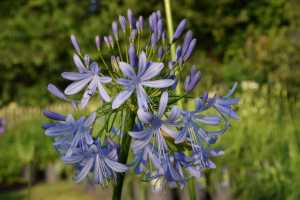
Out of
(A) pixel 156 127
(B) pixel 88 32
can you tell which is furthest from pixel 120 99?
(B) pixel 88 32

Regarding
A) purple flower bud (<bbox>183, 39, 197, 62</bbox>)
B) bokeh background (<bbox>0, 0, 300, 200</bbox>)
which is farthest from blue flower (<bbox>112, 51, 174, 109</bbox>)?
bokeh background (<bbox>0, 0, 300, 200</bbox>)

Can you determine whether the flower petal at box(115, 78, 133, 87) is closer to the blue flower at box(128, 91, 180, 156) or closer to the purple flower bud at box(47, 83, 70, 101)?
the blue flower at box(128, 91, 180, 156)

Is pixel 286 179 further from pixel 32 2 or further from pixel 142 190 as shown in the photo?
pixel 32 2

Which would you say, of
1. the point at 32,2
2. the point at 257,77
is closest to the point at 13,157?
the point at 257,77

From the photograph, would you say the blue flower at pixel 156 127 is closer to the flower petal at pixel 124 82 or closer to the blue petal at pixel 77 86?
the flower petal at pixel 124 82

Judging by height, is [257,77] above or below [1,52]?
below

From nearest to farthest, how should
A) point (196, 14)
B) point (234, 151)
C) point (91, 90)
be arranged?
point (91, 90) → point (234, 151) → point (196, 14)

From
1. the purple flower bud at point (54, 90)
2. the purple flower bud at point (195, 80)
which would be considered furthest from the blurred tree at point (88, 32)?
the purple flower bud at point (54, 90)

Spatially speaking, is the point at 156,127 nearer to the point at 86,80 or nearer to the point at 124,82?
the point at 124,82

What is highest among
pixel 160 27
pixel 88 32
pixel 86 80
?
pixel 88 32
